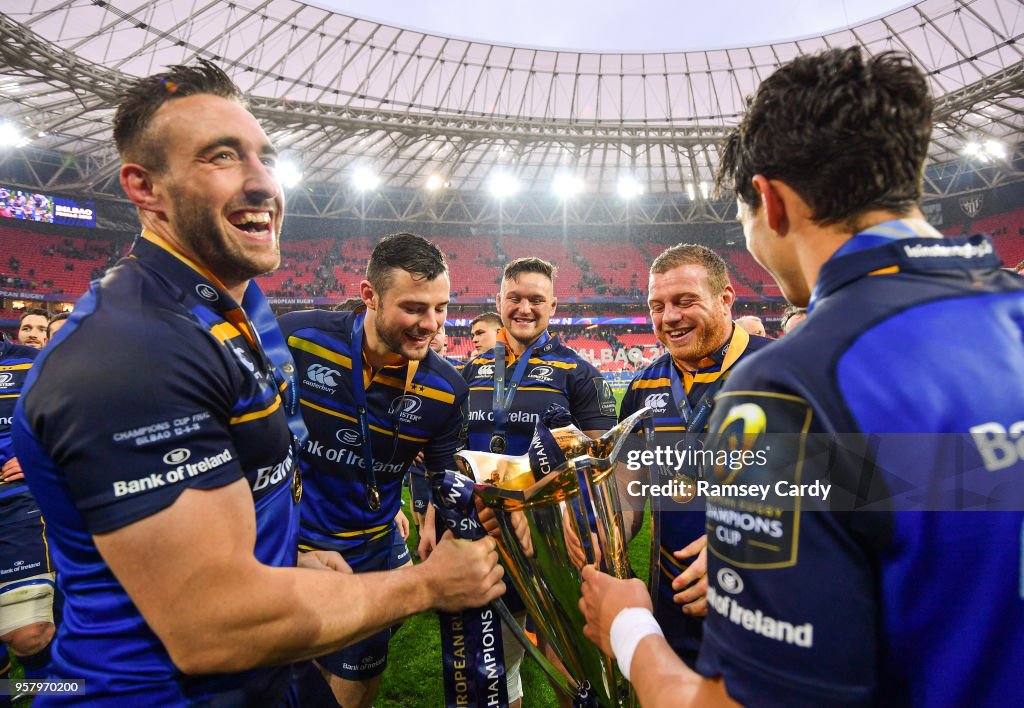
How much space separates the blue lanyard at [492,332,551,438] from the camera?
180 inches

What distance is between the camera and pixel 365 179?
33.7m

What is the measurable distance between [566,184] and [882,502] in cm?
3665

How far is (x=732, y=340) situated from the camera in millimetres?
3111

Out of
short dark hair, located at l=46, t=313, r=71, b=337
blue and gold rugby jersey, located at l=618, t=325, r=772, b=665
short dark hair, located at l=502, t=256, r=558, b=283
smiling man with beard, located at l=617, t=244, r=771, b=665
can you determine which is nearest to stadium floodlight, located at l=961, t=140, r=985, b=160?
short dark hair, located at l=502, t=256, r=558, b=283

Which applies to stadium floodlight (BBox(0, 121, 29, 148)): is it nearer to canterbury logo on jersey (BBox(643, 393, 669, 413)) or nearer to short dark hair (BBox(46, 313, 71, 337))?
short dark hair (BBox(46, 313, 71, 337))

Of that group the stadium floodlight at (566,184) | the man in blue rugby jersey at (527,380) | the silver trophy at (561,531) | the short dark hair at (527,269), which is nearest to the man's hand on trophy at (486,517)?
the silver trophy at (561,531)

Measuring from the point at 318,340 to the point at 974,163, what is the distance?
41.0 m

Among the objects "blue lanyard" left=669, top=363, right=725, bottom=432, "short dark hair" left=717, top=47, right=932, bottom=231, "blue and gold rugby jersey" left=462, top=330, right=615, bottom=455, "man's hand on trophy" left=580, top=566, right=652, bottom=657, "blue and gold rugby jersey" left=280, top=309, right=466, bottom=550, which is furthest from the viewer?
"blue and gold rugby jersey" left=462, top=330, right=615, bottom=455

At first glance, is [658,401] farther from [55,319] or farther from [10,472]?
[55,319]

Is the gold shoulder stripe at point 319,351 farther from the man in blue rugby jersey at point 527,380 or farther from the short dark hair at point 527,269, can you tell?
the short dark hair at point 527,269

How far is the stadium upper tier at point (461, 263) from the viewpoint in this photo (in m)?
32.1

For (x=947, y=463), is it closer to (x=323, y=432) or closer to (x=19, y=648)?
(x=323, y=432)

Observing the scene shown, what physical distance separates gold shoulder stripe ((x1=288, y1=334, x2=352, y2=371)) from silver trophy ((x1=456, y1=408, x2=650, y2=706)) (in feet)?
5.90

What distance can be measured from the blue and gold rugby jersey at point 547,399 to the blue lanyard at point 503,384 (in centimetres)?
4
